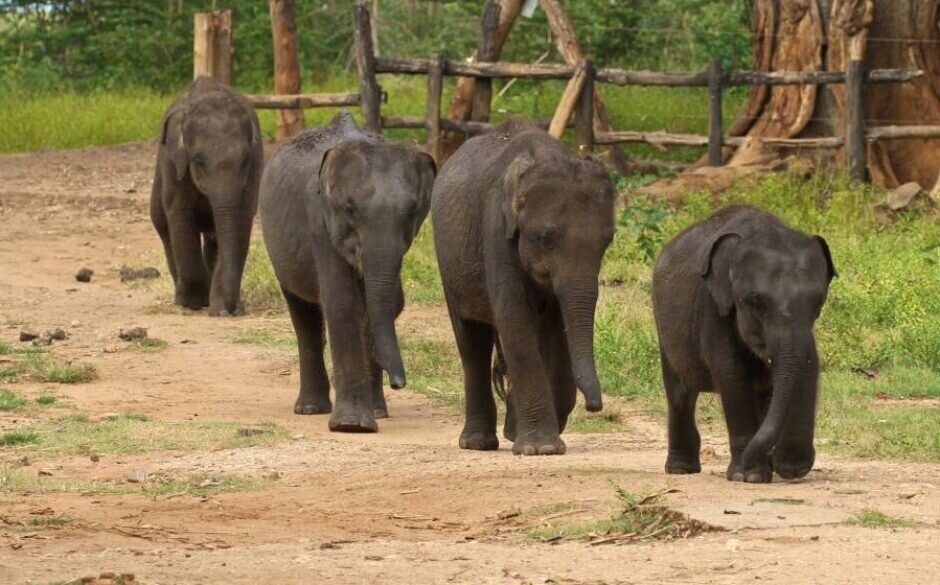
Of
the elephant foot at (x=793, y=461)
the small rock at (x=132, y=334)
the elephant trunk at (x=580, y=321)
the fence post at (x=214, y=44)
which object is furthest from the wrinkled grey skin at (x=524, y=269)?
the fence post at (x=214, y=44)

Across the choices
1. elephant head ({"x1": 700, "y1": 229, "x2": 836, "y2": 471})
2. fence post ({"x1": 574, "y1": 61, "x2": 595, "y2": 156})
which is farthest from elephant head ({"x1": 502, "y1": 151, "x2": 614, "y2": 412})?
fence post ({"x1": 574, "y1": 61, "x2": 595, "y2": 156})

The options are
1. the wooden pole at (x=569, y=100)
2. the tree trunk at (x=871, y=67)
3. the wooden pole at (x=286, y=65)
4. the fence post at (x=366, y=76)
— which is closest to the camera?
the tree trunk at (x=871, y=67)

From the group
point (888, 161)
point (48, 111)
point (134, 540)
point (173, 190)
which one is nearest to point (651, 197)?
point (888, 161)

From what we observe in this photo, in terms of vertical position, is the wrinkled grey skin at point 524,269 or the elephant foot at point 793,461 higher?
the wrinkled grey skin at point 524,269

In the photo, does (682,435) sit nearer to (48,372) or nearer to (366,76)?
(48,372)

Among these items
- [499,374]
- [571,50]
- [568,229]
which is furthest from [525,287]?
[571,50]

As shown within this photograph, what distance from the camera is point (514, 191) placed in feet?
32.1

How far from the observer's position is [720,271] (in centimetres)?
891

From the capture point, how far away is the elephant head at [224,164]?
1579 centimetres

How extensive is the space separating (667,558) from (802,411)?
6.02 feet

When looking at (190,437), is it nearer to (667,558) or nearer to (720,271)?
(720,271)

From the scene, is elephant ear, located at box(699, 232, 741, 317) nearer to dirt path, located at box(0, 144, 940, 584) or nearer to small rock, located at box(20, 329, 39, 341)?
dirt path, located at box(0, 144, 940, 584)

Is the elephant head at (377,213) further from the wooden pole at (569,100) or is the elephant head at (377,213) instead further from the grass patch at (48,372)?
the wooden pole at (569,100)

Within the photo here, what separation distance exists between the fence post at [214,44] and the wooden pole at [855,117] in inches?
266
